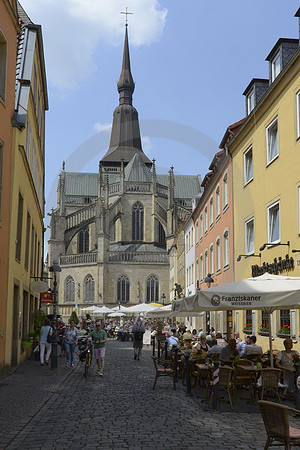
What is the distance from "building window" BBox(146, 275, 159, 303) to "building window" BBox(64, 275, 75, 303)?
975 cm

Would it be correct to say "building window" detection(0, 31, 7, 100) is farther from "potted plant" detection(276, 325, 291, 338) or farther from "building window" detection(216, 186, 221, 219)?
"building window" detection(216, 186, 221, 219)

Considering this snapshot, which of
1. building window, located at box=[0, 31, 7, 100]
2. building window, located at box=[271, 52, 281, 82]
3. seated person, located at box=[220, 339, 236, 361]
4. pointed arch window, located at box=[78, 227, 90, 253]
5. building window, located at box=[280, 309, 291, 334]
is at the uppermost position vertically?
pointed arch window, located at box=[78, 227, 90, 253]

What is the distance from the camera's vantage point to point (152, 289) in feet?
238

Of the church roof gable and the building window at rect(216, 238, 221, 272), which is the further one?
the church roof gable

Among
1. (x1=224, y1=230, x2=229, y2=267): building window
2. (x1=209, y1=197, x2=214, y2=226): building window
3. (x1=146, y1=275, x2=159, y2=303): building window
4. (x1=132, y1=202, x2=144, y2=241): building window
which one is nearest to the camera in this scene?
(x1=224, y1=230, x2=229, y2=267): building window

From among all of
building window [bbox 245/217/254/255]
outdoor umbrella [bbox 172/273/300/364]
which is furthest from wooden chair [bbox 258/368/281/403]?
building window [bbox 245/217/254/255]

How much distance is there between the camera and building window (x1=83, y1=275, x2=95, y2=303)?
7244 cm

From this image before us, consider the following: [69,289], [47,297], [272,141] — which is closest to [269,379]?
[272,141]

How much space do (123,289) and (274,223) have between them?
56.0 m

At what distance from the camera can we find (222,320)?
25516 millimetres

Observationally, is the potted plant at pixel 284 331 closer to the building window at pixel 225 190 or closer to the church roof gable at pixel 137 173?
the building window at pixel 225 190

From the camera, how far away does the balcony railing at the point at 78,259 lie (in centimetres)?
7294

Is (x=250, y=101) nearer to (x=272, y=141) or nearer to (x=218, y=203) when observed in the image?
(x=272, y=141)

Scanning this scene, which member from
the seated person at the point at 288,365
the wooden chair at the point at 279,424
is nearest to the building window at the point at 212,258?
the seated person at the point at 288,365
